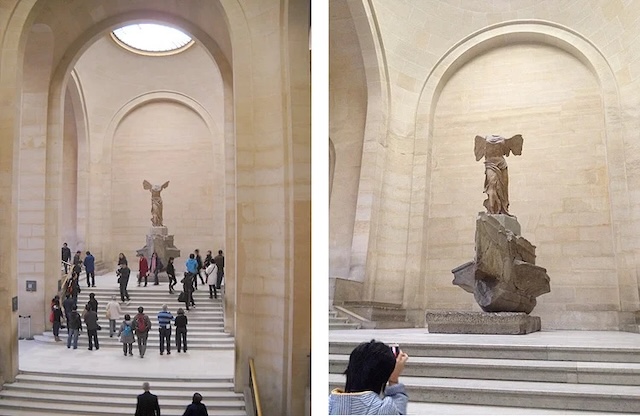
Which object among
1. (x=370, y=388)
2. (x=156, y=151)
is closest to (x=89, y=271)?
(x=156, y=151)

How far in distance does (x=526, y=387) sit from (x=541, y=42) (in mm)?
6205

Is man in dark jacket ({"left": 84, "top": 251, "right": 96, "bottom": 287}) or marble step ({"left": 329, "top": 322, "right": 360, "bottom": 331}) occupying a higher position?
man in dark jacket ({"left": 84, "top": 251, "right": 96, "bottom": 287})

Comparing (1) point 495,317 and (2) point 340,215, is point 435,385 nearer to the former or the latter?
(1) point 495,317

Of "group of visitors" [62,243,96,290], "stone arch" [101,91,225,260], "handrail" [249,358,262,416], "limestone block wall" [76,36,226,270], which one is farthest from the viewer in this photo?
"stone arch" [101,91,225,260]

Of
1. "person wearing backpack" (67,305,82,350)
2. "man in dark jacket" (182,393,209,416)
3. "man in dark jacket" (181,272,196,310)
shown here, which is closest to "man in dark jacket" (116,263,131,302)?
"man in dark jacket" (181,272,196,310)

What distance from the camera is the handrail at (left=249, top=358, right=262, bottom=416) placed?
4.46 metres

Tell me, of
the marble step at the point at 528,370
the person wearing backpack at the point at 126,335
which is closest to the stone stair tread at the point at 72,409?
the person wearing backpack at the point at 126,335

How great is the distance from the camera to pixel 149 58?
15.1 metres

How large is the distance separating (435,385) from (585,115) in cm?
571

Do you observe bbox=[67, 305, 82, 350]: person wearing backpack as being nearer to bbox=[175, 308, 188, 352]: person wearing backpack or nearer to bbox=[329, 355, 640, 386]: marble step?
bbox=[175, 308, 188, 352]: person wearing backpack

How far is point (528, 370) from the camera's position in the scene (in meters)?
4.61

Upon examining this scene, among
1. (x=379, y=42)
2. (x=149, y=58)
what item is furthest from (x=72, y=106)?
(x=379, y=42)

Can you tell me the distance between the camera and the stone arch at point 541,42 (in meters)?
8.25

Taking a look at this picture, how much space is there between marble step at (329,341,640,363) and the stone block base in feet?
3.75
